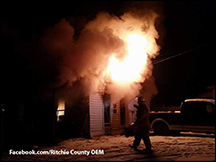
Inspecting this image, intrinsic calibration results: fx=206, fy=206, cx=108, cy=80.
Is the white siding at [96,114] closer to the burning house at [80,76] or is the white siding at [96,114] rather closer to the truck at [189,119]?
the burning house at [80,76]

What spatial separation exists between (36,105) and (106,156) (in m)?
4.87

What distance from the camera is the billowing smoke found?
10336 mm

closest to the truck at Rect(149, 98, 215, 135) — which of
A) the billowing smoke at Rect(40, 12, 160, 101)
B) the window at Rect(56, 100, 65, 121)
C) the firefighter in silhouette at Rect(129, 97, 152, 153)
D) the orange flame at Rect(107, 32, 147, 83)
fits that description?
the orange flame at Rect(107, 32, 147, 83)

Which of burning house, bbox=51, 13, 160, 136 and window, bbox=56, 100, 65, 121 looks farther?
window, bbox=56, 100, 65, 121

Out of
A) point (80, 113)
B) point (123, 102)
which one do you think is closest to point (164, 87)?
point (123, 102)

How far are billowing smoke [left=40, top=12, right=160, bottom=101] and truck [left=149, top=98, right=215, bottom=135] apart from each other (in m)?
3.59

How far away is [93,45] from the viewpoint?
10.8 meters

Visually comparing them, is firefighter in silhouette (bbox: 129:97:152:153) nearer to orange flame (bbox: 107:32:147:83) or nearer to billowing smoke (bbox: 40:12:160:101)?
billowing smoke (bbox: 40:12:160:101)

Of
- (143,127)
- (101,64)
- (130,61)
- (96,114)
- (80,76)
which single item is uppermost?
(130,61)

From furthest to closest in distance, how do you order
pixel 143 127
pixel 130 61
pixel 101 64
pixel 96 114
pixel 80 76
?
pixel 130 61 < pixel 96 114 < pixel 101 64 < pixel 80 76 < pixel 143 127

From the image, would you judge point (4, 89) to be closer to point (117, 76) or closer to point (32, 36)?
point (32, 36)

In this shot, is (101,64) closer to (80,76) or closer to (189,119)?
(80,76)

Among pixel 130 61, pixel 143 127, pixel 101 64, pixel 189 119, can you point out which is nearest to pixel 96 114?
pixel 101 64

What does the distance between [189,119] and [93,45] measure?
20.2 ft
